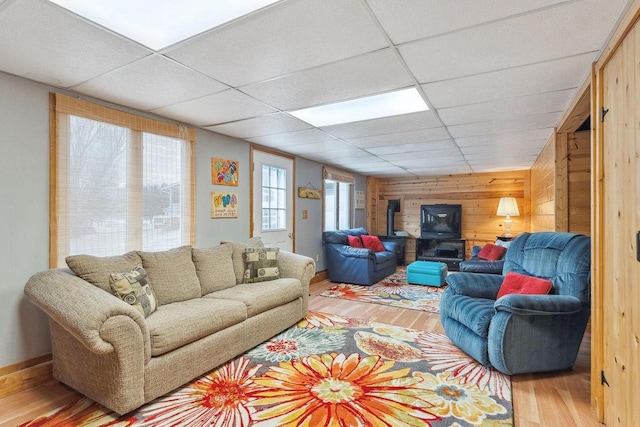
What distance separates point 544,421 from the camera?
6.23ft

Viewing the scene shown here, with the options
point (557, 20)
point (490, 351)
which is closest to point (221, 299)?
point (490, 351)

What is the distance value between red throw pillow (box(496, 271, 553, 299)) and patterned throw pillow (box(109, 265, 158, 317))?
2.87m

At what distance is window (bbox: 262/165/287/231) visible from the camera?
15.1 ft

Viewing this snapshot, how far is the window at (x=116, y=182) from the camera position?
2.50 metres

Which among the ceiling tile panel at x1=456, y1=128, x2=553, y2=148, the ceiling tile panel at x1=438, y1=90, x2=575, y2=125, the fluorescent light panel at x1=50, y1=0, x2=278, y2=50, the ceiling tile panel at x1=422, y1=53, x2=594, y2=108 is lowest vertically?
the ceiling tile panel at x1=456, y1=128, x2=553, y2=148

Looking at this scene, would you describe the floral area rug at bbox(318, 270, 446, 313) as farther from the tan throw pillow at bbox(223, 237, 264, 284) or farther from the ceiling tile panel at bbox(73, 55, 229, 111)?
the ceiling tile panel at bbox(73, 55, 229, 111)

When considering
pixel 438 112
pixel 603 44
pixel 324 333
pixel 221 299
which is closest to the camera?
pixel 603 44

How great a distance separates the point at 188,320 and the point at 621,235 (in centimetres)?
259

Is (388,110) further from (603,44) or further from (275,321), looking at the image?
(275,321)

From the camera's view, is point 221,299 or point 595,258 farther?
point 221,299

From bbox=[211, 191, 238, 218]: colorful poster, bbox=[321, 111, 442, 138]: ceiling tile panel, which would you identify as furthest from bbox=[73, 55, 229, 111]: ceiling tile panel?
bbox=[321, 111, 442, 138]: ceiling tile panel

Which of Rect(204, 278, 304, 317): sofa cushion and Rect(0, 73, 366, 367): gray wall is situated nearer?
Rect(0, 73, 366, 367): gray wall

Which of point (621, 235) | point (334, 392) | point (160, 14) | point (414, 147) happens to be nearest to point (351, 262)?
point (414, 147)

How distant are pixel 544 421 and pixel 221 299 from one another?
2.40 m
